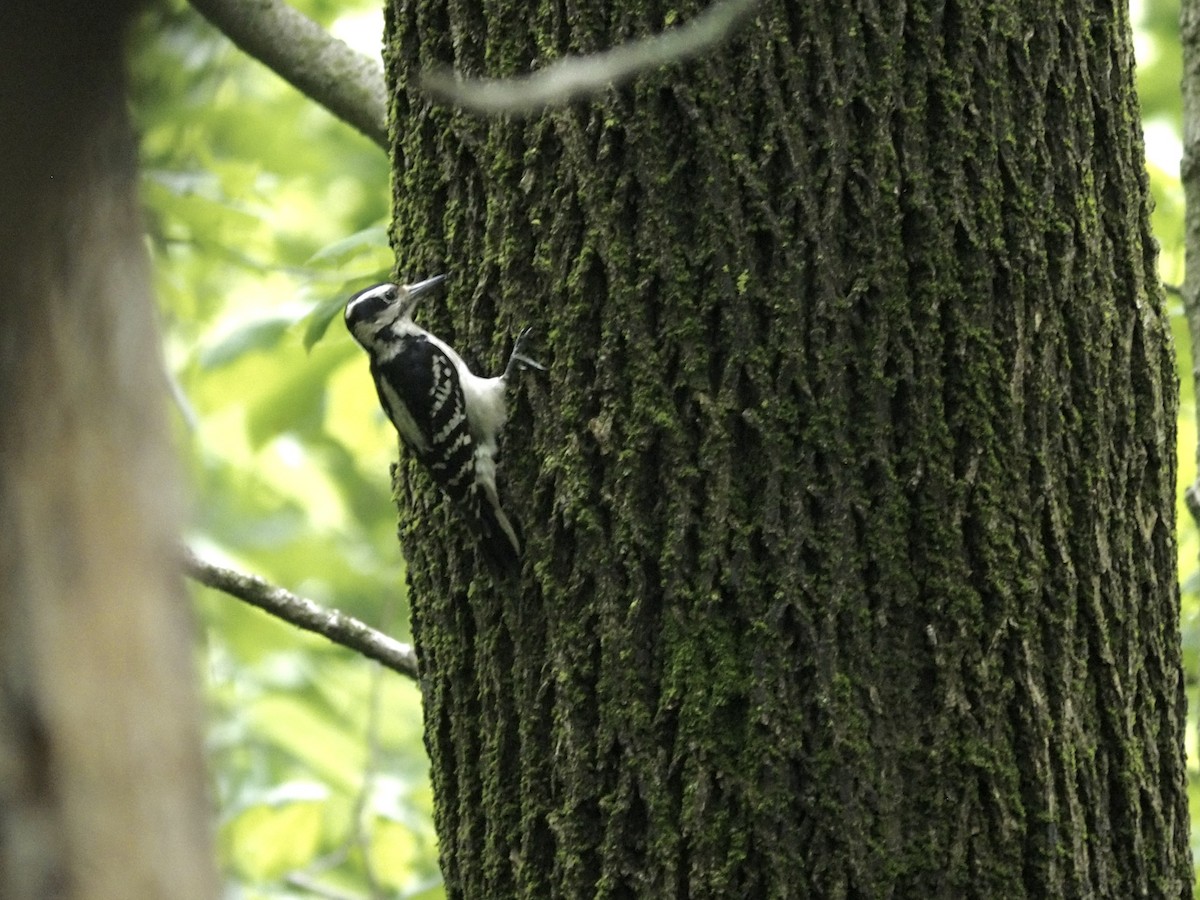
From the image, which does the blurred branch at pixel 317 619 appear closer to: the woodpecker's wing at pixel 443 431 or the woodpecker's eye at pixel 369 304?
the woodpecker's wing at pixel 443 431

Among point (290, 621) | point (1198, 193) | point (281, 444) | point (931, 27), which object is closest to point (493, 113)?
point (931, 27)

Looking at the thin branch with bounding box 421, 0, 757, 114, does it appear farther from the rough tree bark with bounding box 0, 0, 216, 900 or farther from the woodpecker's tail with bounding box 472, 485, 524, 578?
the rough tree bark with bounding box 0, 0, 216, 900

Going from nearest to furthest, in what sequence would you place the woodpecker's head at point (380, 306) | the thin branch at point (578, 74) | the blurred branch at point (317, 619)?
1. the thin branch at point (578, 74)
2. the woodpecker's head at point (380, 306)
3. the blurred branch at point (317, 619)

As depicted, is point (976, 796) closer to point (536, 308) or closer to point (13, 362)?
point (536, 308)

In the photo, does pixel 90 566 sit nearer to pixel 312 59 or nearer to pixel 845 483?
pixel 845 483

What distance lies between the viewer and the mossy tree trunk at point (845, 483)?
2.72 metres

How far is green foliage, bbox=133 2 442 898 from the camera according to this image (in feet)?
15.2

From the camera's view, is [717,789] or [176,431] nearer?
[176,431]

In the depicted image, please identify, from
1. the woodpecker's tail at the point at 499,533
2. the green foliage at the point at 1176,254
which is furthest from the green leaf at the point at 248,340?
the green foliage at the point at 1176,254

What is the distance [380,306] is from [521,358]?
45.3 inches

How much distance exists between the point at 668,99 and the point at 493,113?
429 mm

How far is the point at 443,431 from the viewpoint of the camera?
3650 millimetres

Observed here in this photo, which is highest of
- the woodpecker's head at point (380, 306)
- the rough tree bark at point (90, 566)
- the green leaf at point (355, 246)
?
the green leaf at point (355, 246)

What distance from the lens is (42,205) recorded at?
108 centimetres
